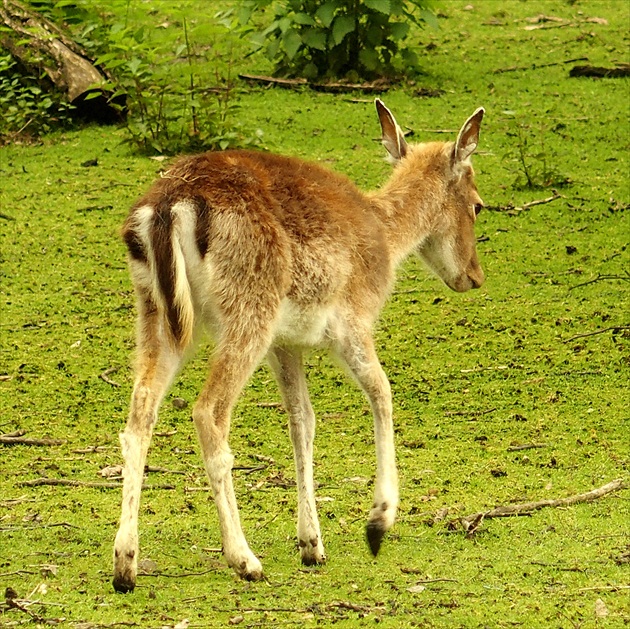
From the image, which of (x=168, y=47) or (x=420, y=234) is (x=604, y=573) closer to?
(x=420, y=234)

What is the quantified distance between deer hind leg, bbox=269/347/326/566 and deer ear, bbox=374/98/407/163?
5.11ft

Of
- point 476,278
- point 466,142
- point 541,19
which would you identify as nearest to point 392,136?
point 466,142

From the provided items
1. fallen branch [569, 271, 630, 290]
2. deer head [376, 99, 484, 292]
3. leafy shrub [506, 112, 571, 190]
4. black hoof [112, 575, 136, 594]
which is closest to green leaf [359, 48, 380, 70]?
leafy shrub [506, 112, 571, 190]

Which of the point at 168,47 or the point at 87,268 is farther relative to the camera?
the point at 168,47

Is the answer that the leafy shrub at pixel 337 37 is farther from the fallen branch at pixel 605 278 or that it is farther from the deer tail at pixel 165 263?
the deer tail at pixel 165 263

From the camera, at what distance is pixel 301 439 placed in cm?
555

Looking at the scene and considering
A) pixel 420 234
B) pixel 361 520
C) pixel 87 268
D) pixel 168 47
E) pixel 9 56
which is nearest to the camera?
pixel 361 520

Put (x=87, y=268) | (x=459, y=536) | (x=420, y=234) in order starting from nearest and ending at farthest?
(x=459, y=536)
(x=420, y=234)
(x=87, y=268)

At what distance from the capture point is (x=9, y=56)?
457 inches

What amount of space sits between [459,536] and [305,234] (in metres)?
1.43

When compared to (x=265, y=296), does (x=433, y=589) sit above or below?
below

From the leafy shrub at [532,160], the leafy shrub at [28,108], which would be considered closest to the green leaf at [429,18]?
the leafy shrub at [532,160]

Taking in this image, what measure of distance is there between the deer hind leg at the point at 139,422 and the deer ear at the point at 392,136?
2.05 meters

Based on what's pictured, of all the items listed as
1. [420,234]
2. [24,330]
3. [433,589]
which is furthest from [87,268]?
[433,589]
